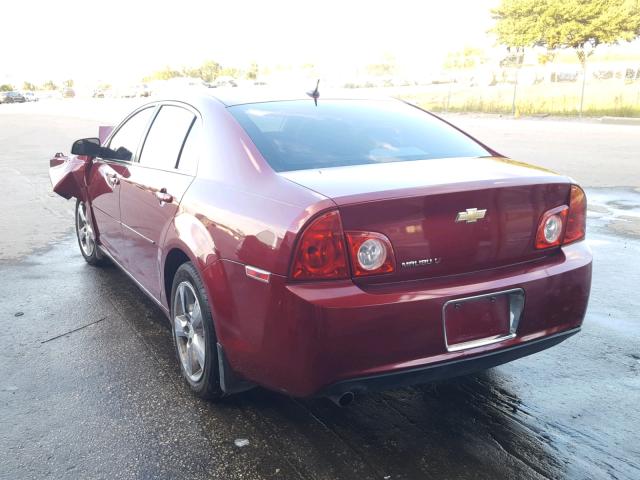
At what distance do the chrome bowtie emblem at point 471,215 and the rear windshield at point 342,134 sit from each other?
697mm

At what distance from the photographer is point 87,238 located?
6.02 metres

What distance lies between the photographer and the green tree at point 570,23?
48688 mm

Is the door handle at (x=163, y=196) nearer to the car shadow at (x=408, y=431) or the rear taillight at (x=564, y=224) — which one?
the car shadow at (x=408, y=431)

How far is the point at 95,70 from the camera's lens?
14812 cm

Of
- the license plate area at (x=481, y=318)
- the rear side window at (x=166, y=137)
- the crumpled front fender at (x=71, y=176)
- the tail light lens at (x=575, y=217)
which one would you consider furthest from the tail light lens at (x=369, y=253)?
the crumpled front fender at (x=71, y=176)

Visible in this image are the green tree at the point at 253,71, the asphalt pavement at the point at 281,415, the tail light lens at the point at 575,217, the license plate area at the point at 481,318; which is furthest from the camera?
the green tree at the point at 253,71

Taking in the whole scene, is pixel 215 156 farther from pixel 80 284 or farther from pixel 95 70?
pixel 95 70

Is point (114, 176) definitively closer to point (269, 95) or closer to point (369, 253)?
point (269, 95)

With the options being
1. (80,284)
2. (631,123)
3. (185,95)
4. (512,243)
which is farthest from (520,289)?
(631,123)

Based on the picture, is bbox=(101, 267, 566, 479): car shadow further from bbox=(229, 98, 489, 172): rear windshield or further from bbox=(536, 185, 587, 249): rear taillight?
bbox=(229, 98, 489, 172): rear windshield

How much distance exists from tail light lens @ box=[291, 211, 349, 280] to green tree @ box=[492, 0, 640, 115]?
4997 cm

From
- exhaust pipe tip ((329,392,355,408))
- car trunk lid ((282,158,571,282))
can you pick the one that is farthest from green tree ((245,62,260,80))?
exhaust pipe tip ((329,392,355,408))

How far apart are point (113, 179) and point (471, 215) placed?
293cm

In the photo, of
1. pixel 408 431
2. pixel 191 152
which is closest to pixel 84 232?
pixel 191 152
